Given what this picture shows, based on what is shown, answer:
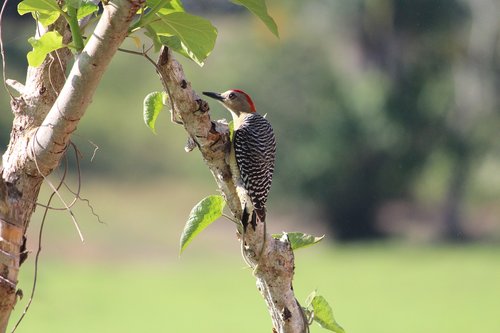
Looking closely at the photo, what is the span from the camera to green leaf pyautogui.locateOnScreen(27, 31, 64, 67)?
174 centimetres

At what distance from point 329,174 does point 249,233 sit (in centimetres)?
1937

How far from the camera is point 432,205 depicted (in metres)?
23.5

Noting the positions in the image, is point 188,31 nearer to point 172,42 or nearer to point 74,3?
point 172,42

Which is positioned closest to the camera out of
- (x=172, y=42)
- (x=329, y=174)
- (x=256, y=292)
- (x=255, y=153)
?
(x=172, y=42)

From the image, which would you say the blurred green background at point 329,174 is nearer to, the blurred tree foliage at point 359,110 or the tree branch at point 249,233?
the blurred tree foliage at point 359,110

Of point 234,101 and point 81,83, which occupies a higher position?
point 234,101

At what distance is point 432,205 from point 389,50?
411cm

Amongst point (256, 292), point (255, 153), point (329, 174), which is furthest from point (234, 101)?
point (329, 174)

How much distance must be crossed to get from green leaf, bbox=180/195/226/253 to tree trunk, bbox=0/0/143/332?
0.90 ft

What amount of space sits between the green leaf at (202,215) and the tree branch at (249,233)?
35 mm

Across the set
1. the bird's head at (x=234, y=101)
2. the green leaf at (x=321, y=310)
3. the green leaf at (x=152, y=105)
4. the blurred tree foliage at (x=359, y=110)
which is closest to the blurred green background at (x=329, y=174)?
the blurred tree foliage at (x=359, y=110)

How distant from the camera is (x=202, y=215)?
192cm

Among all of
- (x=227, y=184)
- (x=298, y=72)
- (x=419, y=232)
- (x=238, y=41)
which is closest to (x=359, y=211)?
(x=419, y=232)

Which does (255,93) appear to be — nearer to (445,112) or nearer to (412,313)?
(445,112)
